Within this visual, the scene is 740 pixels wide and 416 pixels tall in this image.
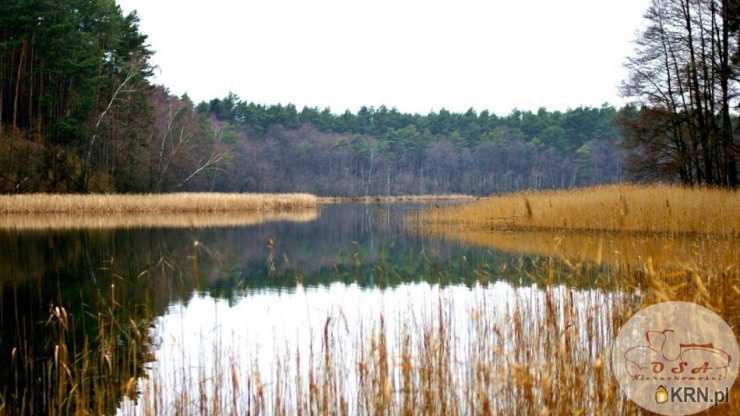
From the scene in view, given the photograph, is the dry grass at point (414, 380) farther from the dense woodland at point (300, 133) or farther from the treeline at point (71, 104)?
the treeline at point (71, 104)

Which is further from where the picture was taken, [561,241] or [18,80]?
[18,80]

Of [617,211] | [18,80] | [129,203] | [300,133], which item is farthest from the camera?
[300,133]

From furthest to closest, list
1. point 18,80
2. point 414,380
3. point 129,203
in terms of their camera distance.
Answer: point 18,80 → point 129,203 → point 414,380

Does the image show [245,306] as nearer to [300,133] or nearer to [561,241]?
[561,241]

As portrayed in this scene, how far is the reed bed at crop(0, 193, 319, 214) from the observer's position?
3133 centimetres

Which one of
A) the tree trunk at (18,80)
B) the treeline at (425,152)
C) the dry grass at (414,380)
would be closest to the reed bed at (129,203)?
the tree trunk at (18,80)

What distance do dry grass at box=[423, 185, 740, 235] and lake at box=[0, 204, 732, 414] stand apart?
4.19 m

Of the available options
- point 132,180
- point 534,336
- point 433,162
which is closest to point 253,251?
point 534,336

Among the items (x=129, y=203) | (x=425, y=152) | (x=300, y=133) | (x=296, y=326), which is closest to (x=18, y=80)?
(x=129, y=203)

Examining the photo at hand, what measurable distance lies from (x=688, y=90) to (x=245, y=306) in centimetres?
2006

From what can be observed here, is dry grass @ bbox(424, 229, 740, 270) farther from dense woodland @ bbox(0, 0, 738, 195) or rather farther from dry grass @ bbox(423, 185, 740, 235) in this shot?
dense woodland @ bbox(0, 0, 738, 195)

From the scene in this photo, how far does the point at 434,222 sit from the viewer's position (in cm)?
2509

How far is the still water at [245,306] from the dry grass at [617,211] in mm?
4286

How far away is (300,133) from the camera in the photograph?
8944 centimetres
